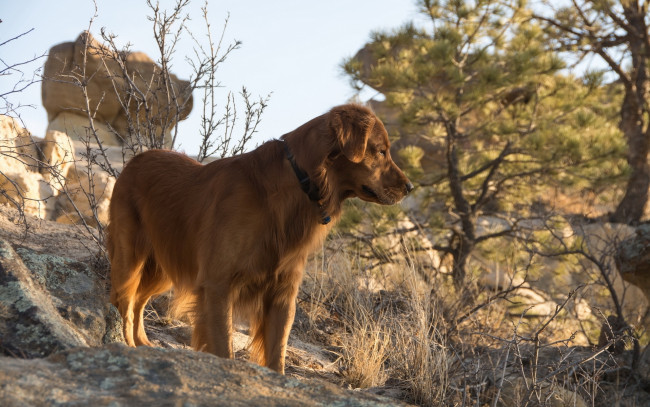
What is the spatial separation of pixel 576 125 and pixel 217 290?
8.33 metres

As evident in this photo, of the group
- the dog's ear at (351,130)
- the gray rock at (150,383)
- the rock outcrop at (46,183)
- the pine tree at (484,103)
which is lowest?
the gray rock at (150,383)

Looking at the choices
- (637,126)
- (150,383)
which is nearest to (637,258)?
(150,383)

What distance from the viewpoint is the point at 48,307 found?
2.55 m

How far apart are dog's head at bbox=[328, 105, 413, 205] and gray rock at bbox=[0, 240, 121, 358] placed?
138 cm

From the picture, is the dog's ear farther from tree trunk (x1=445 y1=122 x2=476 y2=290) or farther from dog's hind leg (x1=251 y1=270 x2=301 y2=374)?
tree trunk (x1=445 y1=122 x2=476 y2=290)

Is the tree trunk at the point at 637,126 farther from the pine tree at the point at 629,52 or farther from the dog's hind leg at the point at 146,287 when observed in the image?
the dog's hind leg at the point at 146,287

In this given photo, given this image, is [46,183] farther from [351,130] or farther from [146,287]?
[351,130]

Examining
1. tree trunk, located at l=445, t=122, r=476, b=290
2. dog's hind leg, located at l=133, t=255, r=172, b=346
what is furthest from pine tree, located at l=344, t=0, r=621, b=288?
dog's hind leg, located at l=133, t=255, r=172, b=346

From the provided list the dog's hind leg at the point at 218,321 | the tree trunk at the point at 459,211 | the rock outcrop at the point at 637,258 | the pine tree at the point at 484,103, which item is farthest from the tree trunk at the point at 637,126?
the dog's hind leg at the point at 218,321

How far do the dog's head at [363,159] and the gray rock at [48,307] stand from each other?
1378 mm

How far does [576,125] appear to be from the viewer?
34.0 feet

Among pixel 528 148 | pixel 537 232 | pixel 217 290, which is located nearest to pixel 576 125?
pixel 528 148

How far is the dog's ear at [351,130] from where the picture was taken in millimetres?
3520

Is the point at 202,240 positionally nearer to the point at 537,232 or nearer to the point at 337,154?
the point at 337,154
